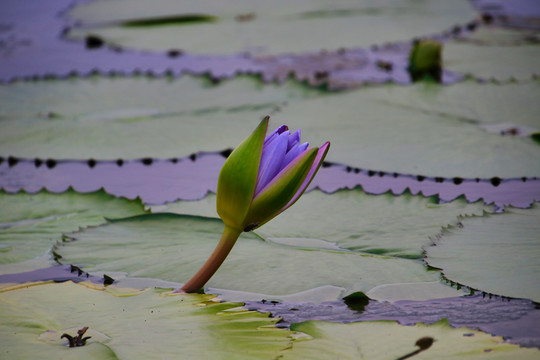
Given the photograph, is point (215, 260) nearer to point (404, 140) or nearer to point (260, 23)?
point (404, 140)

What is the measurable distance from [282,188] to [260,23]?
355 centimetres

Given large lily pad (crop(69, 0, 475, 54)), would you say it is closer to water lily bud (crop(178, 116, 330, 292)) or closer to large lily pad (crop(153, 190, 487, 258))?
large lily pad (crop(153, 190, 487, 258))

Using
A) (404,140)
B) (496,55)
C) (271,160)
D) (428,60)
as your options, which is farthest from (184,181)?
(496,55)

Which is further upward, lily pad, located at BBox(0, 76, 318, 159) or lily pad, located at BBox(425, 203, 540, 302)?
lily pad, located at BBox(0, 76, 318, 159)

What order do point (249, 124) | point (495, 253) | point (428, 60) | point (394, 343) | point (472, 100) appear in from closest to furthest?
point (394, 343) < point (495, 253) < point (249, 124) < point (472, 100) < point (428, 60)

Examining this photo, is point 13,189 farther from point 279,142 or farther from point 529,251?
point 529,251

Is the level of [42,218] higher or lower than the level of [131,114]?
lower

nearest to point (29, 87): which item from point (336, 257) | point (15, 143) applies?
point (15, 143)

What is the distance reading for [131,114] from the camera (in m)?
2.77

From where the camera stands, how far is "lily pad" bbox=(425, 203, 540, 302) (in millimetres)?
1356

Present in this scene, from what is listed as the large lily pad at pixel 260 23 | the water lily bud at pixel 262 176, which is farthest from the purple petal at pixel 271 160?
the large lily pad at pixel 260 23

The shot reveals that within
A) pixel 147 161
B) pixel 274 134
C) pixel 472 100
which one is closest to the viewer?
pixel 274 134

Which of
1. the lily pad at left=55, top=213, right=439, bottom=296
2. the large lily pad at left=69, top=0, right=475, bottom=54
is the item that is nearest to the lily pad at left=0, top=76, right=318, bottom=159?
the lily pad at left=55, top=213, right=439, bottom=296

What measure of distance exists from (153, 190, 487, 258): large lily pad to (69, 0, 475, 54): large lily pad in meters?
2.09
